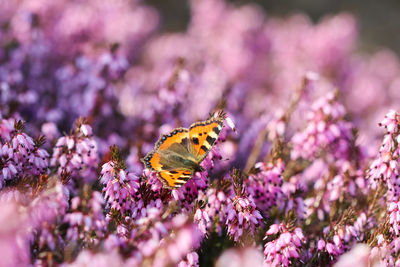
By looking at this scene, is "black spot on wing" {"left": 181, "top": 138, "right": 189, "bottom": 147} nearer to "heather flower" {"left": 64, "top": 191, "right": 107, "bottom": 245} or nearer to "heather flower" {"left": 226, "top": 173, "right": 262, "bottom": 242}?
"heather flower" {"left": 226, "top": 173, "right": 262, "bottom": 242}

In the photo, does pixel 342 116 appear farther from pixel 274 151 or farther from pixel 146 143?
pixel 146 143

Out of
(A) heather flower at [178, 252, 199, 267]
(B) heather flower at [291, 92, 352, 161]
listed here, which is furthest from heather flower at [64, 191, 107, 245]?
(B) heather flower at [291, 92, 352, 161]

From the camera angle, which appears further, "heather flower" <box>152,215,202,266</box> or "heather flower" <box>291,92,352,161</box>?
"heather flower" <box>291,92,352,161</box>

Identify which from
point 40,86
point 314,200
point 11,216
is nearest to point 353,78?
point 314,200

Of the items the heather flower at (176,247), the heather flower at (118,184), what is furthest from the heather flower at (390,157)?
the heather flower at (118,184)

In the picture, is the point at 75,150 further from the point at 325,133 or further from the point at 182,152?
the point at 325,133
